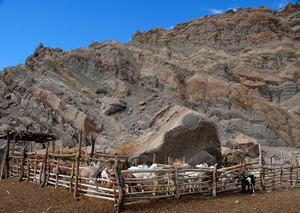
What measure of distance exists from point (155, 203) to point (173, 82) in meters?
23.9

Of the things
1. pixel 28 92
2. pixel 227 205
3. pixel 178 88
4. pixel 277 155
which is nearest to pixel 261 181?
pixel 227 205

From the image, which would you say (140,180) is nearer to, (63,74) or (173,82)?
(63,74)

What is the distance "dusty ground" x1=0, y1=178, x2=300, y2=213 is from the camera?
6.29 metres

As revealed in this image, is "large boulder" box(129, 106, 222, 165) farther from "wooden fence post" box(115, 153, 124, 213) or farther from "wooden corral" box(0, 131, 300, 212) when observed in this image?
"wooden fence post" box(115, 153, 124, 213)

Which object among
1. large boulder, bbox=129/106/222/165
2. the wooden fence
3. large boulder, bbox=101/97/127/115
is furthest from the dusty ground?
large boulder, bbox=101/97/127/115

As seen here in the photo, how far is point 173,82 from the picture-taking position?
29.4 meters

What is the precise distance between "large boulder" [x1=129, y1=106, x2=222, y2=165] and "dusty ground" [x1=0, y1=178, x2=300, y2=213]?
580 centimetres

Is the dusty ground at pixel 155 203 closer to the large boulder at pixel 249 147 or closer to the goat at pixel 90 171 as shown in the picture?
the goat at pixel 90 171

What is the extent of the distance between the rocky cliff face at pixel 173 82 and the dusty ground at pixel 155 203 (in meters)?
11.5

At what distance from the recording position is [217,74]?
28828 millimetres

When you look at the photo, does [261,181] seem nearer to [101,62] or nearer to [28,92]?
[28,92]

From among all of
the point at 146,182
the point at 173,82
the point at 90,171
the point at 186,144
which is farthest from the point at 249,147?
the point at 90,171

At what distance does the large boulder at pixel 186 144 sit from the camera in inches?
537

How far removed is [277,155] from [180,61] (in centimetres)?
1989
